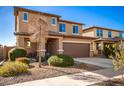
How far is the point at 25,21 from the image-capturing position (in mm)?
16312

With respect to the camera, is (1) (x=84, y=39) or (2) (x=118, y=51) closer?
(2) (x=118, y=51)

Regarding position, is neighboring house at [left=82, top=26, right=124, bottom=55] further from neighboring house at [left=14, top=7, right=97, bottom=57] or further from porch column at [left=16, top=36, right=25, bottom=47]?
porch column at [left=16, top=36, right=25, bottom=47]

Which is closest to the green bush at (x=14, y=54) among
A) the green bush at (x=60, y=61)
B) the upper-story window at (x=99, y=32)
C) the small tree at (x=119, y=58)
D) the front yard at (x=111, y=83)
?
the green bush at (x=60, y=61)

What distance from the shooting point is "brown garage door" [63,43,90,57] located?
15.8 m

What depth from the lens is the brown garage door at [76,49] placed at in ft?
51.8

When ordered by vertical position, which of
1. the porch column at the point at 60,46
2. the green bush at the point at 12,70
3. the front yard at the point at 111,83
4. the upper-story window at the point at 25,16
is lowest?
the front yard at the point at 111,83

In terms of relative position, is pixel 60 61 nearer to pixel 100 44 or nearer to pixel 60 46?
pixel 60 46

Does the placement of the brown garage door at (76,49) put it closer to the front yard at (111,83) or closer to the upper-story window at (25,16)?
the upper-story window at (25,16)

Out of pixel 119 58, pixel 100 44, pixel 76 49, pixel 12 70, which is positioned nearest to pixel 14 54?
pixel 12 70

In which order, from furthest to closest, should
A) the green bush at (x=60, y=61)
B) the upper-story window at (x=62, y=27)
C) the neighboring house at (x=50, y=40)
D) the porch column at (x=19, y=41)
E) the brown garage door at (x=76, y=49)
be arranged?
the upper-story window at (x=62, y=27) → the brown garage door at (x=76, y=49) → the neighboring house at (x=50, y=40) → the porch column at (x=19, y=41) → the green bush at (x=60, y=61)

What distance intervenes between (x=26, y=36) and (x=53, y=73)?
679cm
